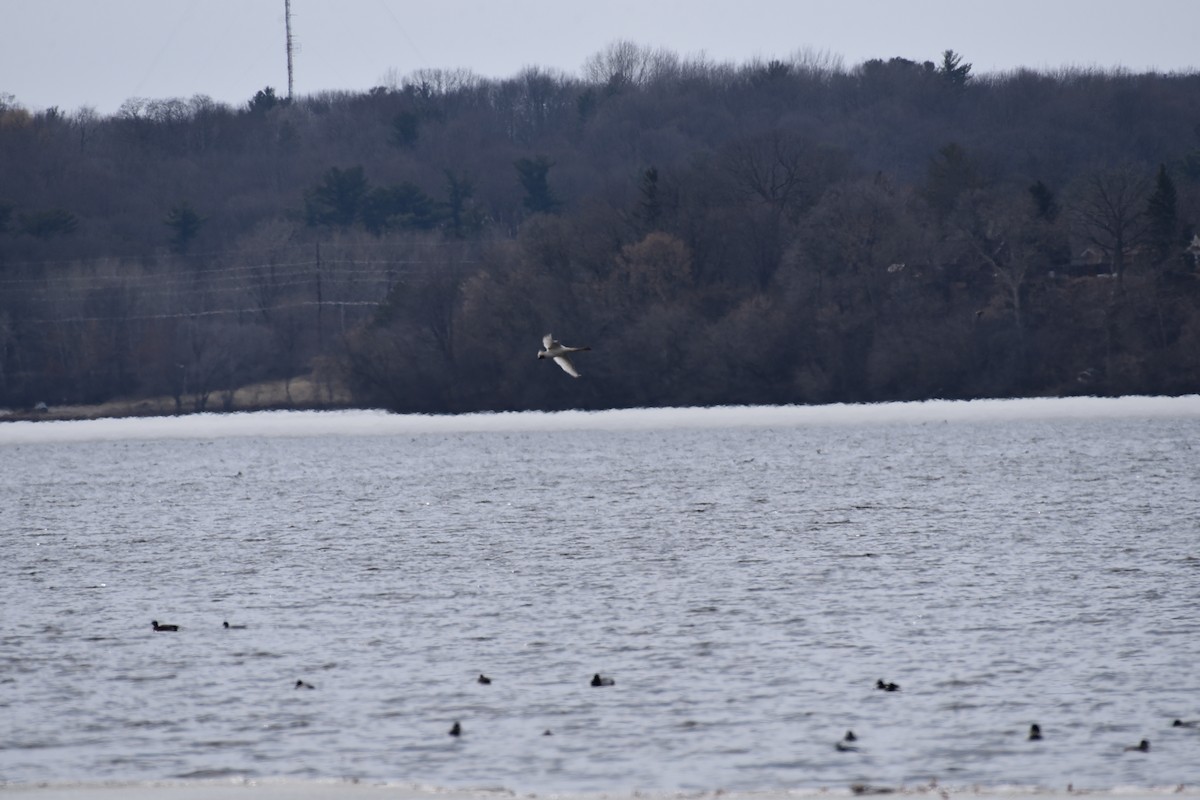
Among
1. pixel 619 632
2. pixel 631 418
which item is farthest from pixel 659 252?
pixel 619 632

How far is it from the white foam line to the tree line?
1592mm

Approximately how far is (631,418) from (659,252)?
12.5 m

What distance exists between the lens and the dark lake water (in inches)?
477

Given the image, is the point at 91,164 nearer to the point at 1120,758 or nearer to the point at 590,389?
the point at 590,389

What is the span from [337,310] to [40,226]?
25.0m

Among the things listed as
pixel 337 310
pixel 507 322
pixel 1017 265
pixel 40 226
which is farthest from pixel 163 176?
pixel 1017 265

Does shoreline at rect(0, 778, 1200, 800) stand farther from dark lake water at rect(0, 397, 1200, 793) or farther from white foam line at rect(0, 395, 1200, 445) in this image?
white foam line at rect(0, 395, 1200, 445)

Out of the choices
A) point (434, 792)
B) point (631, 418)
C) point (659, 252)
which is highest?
point (659, 252)

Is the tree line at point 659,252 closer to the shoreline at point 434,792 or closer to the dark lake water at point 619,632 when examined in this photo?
the dark lake water at point 619,632

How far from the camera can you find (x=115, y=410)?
3765 inches

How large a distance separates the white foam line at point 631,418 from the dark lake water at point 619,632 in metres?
31.8

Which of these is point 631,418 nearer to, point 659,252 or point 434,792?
point 659,252

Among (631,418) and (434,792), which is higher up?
(631,418)

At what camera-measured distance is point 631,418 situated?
251ft
